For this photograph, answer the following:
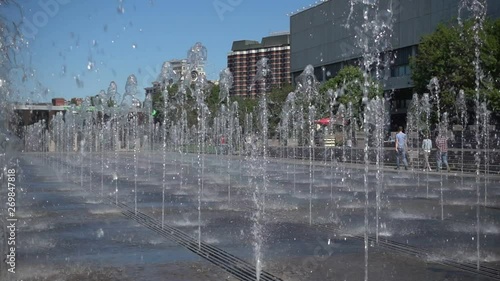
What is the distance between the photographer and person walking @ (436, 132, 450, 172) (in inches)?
794

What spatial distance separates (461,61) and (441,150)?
62.7ft

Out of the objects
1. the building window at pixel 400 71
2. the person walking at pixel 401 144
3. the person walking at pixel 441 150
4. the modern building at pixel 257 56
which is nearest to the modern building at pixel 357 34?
the building window at pixel 400 71

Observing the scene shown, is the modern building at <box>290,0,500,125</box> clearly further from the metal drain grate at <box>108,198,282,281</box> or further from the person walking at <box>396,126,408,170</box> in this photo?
the metal drain grate at <box>108,198,282,281</box>

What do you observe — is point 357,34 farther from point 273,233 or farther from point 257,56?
point 257,56

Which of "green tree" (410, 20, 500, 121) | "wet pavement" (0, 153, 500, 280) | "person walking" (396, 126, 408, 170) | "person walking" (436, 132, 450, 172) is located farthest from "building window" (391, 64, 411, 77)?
"wet pavement" (0, 153, 500, 280)

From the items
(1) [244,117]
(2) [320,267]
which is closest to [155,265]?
(2) [320,267]

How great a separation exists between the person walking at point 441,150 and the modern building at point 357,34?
27.1 metres

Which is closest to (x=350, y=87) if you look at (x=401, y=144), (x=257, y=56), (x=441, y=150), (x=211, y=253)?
(x=401, y=144)

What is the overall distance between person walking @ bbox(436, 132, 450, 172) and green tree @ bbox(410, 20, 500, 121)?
54.9ft

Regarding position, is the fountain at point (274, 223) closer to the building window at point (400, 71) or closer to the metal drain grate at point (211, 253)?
the metal drain grate at point (211, 253)

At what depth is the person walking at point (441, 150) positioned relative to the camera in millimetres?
20156

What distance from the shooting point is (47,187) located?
15898 millimetres

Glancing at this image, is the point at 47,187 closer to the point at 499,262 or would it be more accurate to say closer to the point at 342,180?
the point at 342,180

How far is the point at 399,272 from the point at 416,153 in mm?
18666
